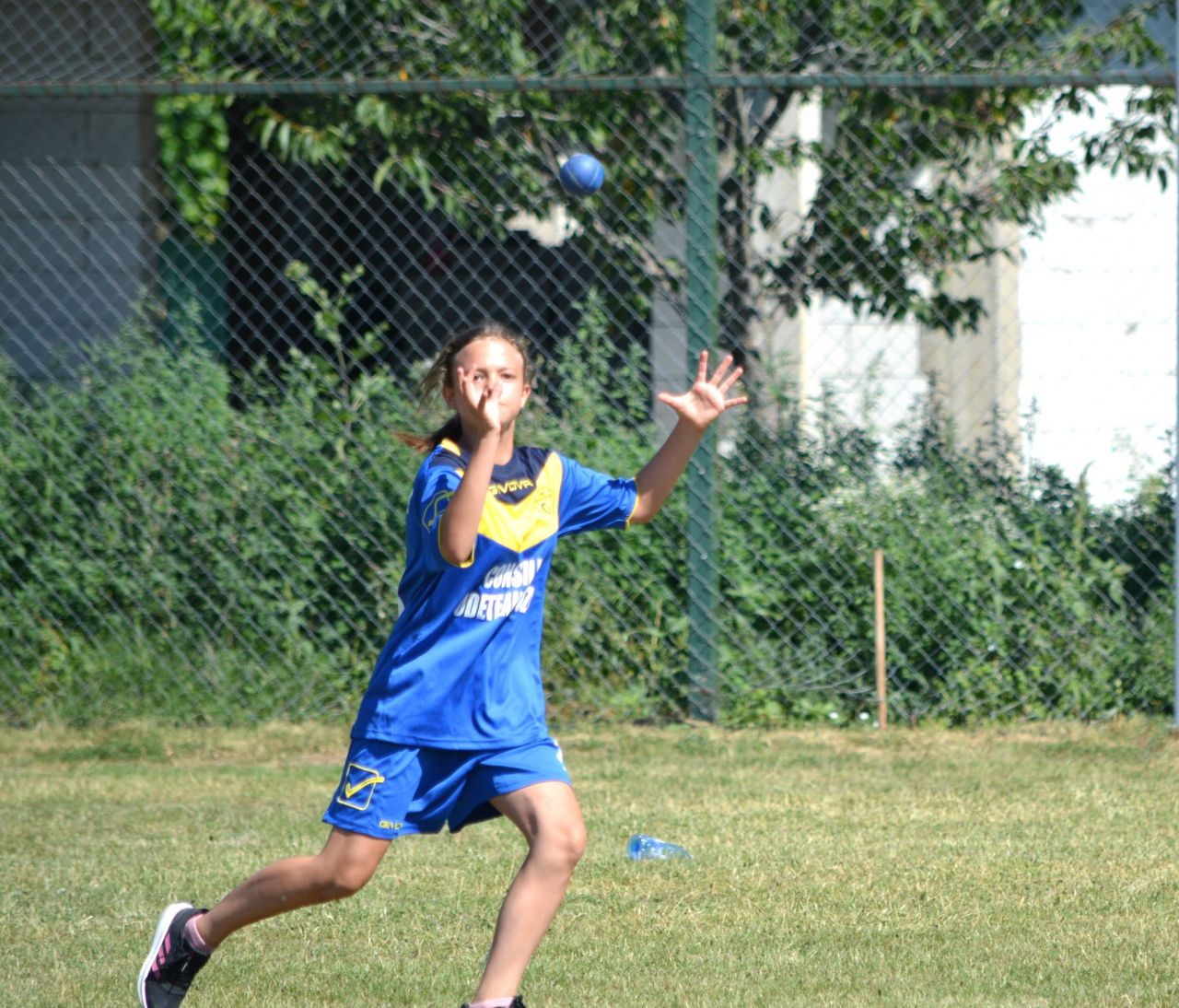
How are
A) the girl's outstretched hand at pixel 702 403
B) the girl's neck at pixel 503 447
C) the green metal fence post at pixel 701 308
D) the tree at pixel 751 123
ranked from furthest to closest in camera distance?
the tree at pixel 751 123
the green metal fence post at pixel 701 308
the girl's outstretched hand at pixel 702 403
the girl's neck at pixel 503 447

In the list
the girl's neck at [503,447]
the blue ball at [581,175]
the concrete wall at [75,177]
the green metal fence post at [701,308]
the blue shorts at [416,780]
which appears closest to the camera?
the blue shorts at [416,780]

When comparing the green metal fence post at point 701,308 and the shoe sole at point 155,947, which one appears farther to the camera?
the green metal fence post at point 701,308

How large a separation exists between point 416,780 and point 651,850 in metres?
1.64

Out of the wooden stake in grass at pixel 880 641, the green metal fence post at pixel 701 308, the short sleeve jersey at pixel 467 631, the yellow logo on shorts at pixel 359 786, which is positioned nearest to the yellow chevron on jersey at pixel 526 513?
the short sleeve jersey at pixel 467 631

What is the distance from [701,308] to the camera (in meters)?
6.59

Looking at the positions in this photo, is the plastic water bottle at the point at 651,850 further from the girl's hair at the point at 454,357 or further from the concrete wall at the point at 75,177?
the concrete wall at the point at 75,177

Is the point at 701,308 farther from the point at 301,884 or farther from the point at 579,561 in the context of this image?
the point at 301,884

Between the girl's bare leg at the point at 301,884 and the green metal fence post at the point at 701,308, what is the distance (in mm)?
3517

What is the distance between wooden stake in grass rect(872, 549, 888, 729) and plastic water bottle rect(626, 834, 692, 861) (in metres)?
2.13

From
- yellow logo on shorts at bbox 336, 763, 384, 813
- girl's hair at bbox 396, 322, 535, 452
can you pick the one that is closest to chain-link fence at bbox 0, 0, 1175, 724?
girl's hair at bbox 396, 322, 535, 452

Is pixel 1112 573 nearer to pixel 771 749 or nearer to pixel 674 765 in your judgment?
pixel 771 749

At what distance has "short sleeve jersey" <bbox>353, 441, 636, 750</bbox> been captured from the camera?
10.2 ft

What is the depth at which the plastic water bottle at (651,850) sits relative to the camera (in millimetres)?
4588

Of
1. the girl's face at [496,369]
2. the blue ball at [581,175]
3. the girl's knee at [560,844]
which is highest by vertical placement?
the blue ball at [581,175]
